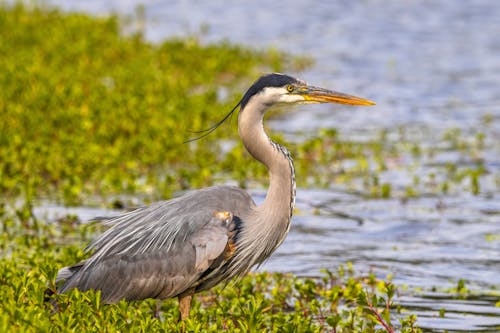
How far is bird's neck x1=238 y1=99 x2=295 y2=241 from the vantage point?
21.6ft

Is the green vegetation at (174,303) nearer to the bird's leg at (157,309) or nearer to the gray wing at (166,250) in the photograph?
the bird's leg at (157,309)

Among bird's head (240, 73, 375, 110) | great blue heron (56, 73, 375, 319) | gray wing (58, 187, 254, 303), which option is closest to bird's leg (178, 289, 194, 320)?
great blue heron (56, 73, 375, 319)

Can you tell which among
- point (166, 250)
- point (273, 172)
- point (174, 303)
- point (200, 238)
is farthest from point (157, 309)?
point (273, 172)

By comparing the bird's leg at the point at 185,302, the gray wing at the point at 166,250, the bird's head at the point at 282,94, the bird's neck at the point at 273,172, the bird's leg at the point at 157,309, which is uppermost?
the bird's head at the point at 282,94

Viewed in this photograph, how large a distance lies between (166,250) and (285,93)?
1328 millimetres

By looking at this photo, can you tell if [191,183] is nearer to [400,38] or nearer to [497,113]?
[497,113]

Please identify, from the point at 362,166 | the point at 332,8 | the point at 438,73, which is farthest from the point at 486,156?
the point at 332,8

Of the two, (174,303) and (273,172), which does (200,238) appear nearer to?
(273,172)

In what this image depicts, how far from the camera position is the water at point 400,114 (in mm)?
8836

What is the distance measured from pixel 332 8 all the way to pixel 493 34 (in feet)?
15.4

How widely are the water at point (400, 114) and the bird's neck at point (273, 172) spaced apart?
1463 mm

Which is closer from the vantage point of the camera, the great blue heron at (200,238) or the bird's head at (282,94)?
the great blue heron at (200,238)

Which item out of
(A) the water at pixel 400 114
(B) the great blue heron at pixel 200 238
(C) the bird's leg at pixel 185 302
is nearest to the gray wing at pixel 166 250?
(B) the great blue heron at pixel 200 238

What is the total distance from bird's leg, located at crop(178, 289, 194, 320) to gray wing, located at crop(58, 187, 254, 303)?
13cm
